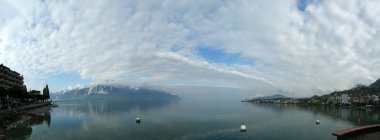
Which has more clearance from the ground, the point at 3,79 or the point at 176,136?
the point at 3,79

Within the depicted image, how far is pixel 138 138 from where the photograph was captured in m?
71.2

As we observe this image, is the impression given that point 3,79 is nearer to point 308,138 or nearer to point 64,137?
point 64,137

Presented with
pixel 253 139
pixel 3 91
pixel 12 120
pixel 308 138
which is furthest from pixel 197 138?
pixel 3 91

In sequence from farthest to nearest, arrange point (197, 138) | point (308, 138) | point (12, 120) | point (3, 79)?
point (3, 79) < point (12, 120) < point (308, 138) < point (197, 138)

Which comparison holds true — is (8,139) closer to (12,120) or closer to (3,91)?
(12,120)

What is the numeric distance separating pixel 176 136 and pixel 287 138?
1146 inches

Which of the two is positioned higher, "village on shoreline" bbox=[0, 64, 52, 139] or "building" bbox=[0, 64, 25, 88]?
"building" bbox=[0, 64, 25, 88]

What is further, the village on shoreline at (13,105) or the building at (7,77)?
the building at (7,77)

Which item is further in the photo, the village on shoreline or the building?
the building

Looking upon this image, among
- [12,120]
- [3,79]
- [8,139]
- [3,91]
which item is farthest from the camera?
[3,79]

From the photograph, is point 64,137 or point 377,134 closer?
point 377,134

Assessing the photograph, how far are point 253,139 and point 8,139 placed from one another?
5902 cm

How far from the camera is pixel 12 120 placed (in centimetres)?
9388

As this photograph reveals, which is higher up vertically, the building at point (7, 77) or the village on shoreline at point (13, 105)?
the building at point (7, 77)
